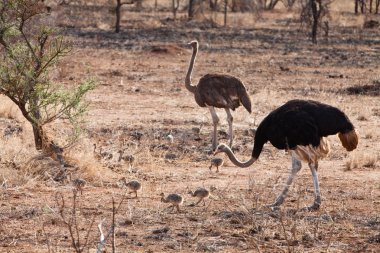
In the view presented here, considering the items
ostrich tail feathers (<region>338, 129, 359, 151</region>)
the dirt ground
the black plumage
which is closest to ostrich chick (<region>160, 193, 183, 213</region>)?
the dirt ground

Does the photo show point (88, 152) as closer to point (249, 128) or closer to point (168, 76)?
point (249, 128)

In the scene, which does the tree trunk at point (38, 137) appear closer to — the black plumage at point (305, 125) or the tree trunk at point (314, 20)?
the black plumage at point (305, 125)

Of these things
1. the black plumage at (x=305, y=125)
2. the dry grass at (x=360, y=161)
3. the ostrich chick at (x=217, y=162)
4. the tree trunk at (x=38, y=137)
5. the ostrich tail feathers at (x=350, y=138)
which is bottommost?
the dry grass at (x=360, y=161)

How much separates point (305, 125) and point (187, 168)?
322 centimetres

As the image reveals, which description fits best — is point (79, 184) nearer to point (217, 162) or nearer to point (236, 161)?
point (236, 161)

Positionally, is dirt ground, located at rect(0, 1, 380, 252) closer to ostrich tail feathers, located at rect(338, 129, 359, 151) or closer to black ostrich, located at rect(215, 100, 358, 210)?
black ostrich, located at rect(215, 100, 358, 210)

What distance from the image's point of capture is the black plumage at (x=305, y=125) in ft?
31.3

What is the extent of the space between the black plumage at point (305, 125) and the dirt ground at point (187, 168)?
471 millimetres

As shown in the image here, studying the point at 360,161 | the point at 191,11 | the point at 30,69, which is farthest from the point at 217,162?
the point at 191,11

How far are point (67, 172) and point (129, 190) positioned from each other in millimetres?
888

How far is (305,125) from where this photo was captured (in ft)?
31.2

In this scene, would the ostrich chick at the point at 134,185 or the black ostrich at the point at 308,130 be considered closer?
the black ostrich at the point at 308,130

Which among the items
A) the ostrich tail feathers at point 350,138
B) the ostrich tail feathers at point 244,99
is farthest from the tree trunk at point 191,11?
the ostrich tail feathers at point 350,138

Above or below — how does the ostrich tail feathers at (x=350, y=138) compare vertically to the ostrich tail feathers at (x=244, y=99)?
above
